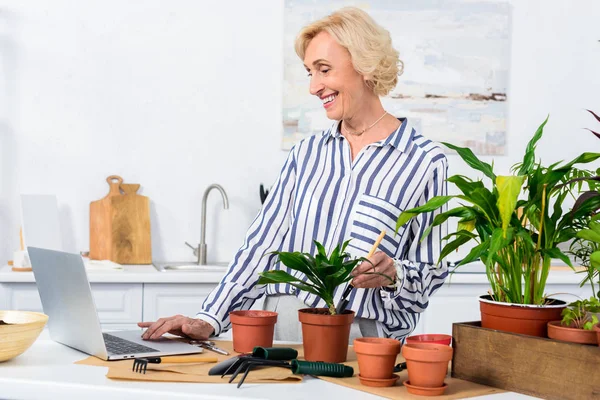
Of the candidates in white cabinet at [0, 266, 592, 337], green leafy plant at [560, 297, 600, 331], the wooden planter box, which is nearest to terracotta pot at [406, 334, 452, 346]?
the wooden planter box

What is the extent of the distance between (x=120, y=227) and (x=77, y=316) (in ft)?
6.55

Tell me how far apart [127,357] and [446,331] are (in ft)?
6.68

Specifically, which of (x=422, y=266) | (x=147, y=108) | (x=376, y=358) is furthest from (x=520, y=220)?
(x=147, y=108)

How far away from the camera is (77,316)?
1.61 m

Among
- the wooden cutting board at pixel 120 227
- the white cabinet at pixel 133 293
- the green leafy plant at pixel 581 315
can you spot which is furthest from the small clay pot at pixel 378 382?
the wooden cutting board at pixel 120 227

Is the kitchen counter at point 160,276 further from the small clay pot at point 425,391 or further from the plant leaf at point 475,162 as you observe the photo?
the small clay pot at point 425,391

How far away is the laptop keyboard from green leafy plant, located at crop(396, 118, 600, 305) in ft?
2.03

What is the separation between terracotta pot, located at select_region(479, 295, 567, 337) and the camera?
4.53 feet

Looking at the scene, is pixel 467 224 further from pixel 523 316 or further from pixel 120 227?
pixel 120 227

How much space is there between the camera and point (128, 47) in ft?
12.1

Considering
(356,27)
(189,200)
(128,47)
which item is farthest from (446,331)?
(128,47)

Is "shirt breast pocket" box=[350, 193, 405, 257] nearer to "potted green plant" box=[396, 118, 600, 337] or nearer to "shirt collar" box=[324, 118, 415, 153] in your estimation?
"shirt collar" box=[324, 118, 415, 153]

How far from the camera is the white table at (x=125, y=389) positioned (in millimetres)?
1320

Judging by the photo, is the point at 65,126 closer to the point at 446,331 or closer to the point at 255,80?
the point at 255,80
